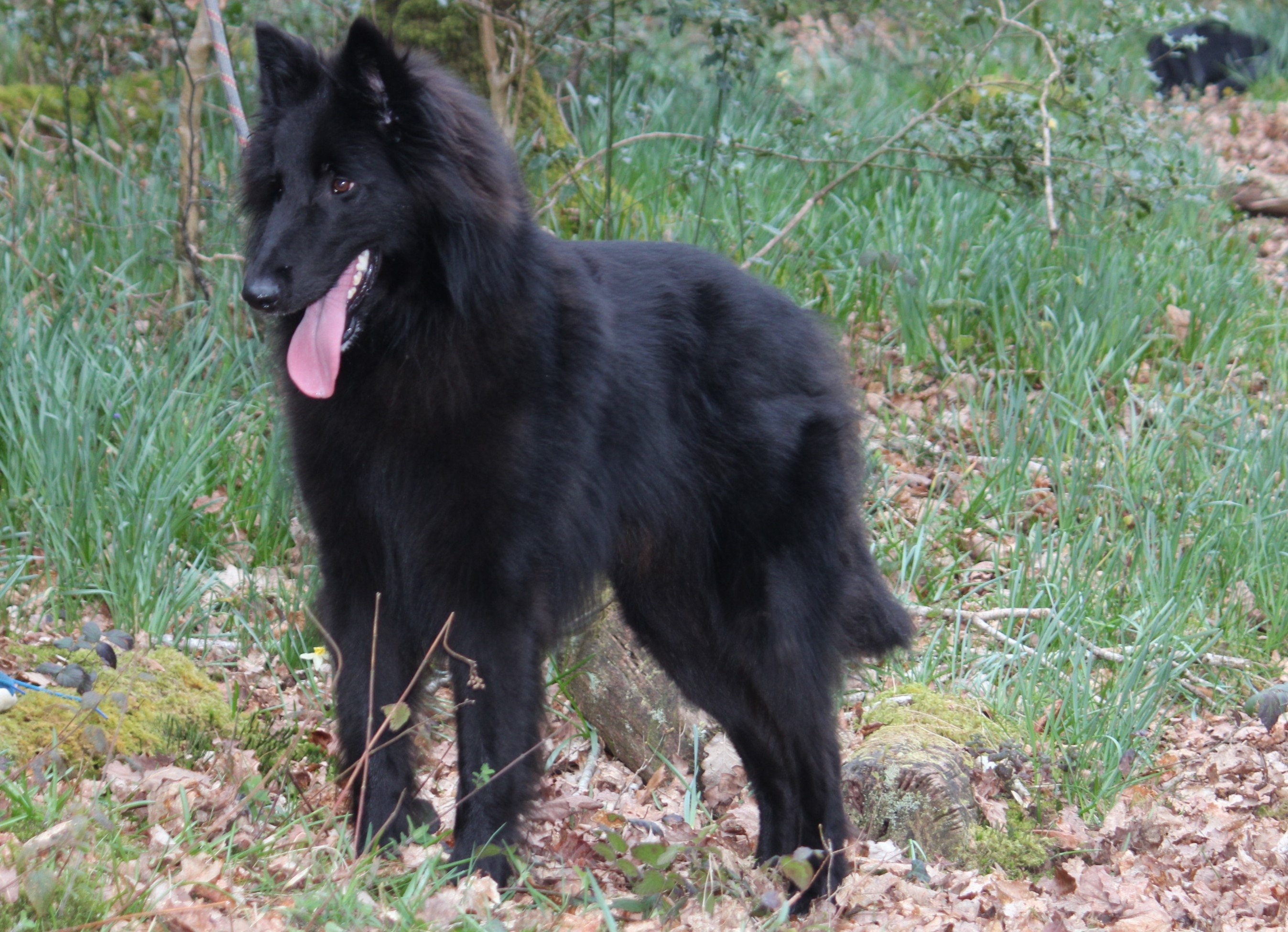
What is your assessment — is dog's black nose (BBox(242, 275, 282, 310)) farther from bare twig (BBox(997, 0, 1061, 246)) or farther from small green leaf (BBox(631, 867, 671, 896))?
bare twig (BBox(997, 0, 1061, 246))

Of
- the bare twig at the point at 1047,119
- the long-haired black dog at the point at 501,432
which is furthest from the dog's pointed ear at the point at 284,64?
the bare twig at the point at 1047,119

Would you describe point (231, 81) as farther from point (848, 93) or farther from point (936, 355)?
point (848, 93)

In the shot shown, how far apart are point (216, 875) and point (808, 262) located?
172 inches

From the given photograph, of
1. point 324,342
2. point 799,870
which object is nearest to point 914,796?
point 799,870

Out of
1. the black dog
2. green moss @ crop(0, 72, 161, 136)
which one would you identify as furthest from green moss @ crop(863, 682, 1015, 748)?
the black dog

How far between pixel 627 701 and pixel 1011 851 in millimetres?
1169

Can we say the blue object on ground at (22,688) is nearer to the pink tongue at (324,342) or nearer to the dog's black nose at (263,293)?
the pink tongue at (324,342)

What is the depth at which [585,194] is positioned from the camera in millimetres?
5840

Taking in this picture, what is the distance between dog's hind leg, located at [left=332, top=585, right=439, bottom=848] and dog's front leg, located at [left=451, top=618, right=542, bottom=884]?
14cm

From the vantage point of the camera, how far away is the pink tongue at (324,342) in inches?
101

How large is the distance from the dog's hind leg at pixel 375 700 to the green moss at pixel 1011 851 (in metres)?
1.52

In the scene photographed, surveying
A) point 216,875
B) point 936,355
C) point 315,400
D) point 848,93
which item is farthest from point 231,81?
point 848,93

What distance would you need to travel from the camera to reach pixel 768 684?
3.20m

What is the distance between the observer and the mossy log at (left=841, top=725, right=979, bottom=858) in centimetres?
336
